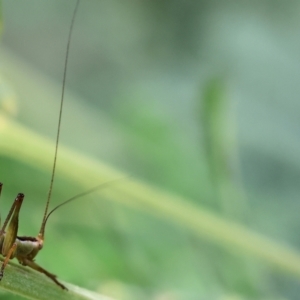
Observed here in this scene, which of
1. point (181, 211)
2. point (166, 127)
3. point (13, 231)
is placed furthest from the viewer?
point (166, 127)

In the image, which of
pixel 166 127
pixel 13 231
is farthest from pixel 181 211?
pixel 13 231

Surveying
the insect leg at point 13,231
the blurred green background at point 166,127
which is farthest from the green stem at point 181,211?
the insect leg at point 13,231

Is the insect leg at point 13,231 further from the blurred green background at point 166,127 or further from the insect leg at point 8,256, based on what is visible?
the blurred green background at point 166,127

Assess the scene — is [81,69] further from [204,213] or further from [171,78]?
[204,213]

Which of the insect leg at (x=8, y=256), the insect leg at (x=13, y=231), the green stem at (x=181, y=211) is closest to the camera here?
the insect leg at (x=8, y=256)

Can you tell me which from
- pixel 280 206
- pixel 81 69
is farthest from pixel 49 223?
pixel 81 69

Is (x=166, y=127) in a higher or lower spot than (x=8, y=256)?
higher

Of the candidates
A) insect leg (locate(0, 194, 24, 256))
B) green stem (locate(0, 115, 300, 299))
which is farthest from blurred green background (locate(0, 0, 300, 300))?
insect leg (locate(0, 194, 24, 256))

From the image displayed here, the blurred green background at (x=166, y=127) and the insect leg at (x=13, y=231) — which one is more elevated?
the blurred green background at (x=166, y=127)

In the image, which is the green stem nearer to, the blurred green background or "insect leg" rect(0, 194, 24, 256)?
the blurred green background

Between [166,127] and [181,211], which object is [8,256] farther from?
[166,127]
